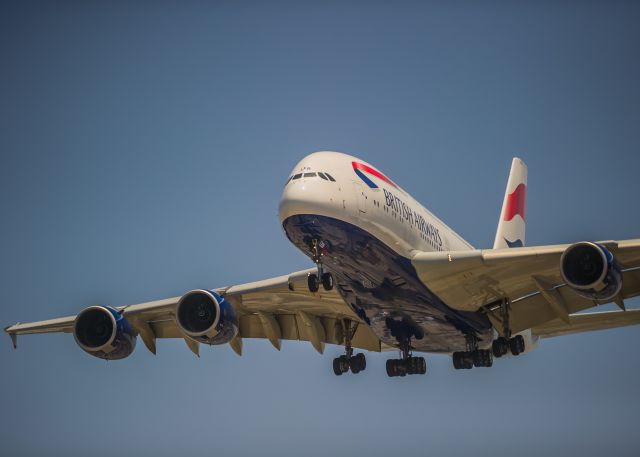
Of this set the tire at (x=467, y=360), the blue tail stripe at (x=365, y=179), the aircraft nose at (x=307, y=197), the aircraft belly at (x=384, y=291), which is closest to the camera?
the aircraft nose at (x=307, y=197)

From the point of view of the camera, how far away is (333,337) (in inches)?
1244

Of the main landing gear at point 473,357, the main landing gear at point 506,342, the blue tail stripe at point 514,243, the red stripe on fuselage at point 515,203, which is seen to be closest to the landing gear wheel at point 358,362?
the main landing gear at point 473,357

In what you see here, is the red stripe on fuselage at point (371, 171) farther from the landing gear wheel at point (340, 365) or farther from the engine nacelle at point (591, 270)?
the landing gear wheel at point (340, 365)

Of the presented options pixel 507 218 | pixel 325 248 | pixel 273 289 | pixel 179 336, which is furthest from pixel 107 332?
pixel 507 218

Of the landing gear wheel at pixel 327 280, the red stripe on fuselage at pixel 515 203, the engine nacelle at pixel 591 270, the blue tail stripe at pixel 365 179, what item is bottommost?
the engine nacelle at pixel 591 270

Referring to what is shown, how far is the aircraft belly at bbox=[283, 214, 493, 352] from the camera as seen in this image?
23422 millimetres

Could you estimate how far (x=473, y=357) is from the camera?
29516 millimetres

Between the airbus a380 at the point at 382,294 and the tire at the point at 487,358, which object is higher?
the airbus a380 at the point at 382,294

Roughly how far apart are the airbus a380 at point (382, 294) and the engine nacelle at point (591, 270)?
34 mm

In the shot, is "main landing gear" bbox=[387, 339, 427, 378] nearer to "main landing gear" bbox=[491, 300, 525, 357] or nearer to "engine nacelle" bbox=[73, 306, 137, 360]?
"main landing gear" bbox=[491, 300, 525, 357]

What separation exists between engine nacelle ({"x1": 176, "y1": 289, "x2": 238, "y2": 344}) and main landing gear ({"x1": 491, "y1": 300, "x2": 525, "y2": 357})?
8.37 m

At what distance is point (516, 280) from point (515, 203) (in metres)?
14.4

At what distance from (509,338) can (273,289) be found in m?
7.72

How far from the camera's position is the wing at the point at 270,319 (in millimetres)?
28953
